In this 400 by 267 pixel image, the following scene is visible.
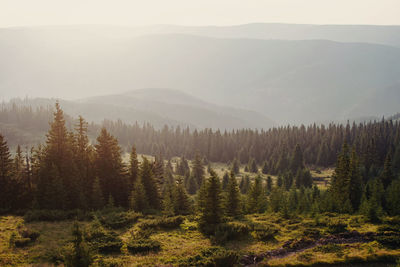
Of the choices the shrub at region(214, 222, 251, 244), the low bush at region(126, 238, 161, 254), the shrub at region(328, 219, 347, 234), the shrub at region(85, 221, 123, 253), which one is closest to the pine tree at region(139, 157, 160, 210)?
the shrub at region(85, 221, 123, 253)

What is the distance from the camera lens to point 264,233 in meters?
33.7

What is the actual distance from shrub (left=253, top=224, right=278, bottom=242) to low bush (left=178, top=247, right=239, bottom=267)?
7.68 metres

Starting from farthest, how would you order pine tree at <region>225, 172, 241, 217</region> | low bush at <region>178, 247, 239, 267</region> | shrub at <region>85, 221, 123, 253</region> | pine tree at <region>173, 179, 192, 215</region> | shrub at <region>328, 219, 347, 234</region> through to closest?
1. pine tree at <region>173, 179, 192, 215</region>
2. pine tree at <region>225, 172, 241, 217</region>
3. shrub at <region>328, 219, 347, 234</region>
4. shrub at <region>85, 221, 123, 253</region>
5. low bush at <region>178, 247, 239, 267</region>

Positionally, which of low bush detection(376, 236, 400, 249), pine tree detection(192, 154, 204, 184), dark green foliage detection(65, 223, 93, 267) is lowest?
pine tree detection(192, 154, 204, 184)

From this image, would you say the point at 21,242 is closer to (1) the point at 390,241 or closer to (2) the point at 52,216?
(2) the point at 52,216

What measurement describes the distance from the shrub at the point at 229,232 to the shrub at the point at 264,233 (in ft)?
3.63

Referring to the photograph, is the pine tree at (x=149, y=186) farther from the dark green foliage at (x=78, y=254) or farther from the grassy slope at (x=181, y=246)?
the dark green foliage at (x=78, y=254)

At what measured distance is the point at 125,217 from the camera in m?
40.2

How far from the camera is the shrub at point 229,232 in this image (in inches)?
1276

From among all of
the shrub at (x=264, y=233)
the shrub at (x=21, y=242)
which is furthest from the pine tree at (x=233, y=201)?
A: the shrub at (x=21, y=242)

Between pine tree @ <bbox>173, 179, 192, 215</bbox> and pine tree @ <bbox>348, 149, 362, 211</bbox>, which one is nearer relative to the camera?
pine tree @ <bbox>173, 179, 192, 215</bbox>

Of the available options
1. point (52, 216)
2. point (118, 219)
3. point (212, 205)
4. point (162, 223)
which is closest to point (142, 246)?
point (162, 223)

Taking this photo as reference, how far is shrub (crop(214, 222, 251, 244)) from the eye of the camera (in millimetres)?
32406

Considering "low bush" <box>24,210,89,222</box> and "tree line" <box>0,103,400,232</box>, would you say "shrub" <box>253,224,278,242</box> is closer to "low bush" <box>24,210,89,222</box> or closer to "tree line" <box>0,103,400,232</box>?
"tree line" <box>0,103,400,232</box>
